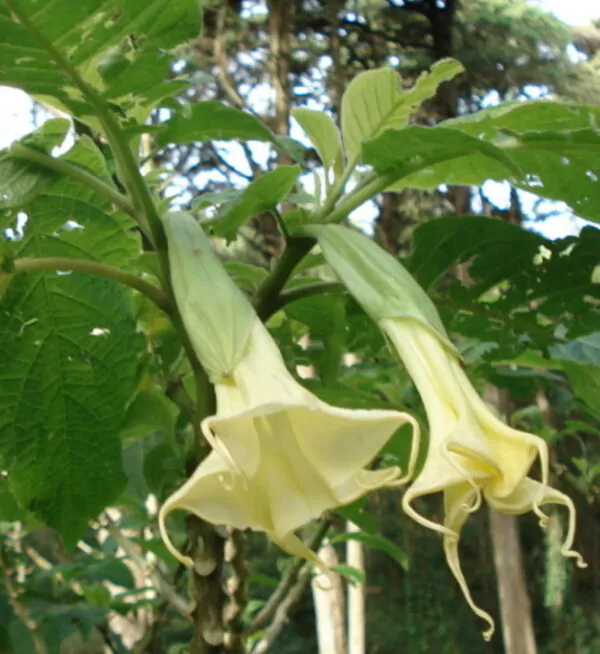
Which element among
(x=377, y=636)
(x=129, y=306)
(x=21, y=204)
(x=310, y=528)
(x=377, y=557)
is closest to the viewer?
(x=21, y=204)

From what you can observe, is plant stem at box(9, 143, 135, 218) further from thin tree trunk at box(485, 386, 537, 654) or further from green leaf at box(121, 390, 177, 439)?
thin tree trunk at box(485, 386, 537, 654)

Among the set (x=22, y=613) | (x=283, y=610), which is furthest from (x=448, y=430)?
(x=22, y=613)

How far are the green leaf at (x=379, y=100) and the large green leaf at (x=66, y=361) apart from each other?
160mm

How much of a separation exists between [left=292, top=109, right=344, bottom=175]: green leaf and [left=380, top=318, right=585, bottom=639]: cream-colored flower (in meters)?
0.22

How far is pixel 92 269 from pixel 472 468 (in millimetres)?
260

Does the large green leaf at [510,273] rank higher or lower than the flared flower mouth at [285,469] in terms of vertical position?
higher

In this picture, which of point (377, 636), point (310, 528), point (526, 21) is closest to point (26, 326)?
point (310, 528)

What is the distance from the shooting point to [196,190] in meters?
3.16

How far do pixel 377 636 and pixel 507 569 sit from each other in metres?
1.47

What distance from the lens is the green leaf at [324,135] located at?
1.56 feet

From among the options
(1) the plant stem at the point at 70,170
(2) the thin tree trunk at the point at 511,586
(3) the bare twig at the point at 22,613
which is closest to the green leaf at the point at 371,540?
(3) the bare twig at the point at 22,613

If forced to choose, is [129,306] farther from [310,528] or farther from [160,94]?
[310,528]

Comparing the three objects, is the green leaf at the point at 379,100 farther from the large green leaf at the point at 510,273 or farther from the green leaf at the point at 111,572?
the green leaf at the point at 111,572

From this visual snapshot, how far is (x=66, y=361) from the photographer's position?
20.6 inches
